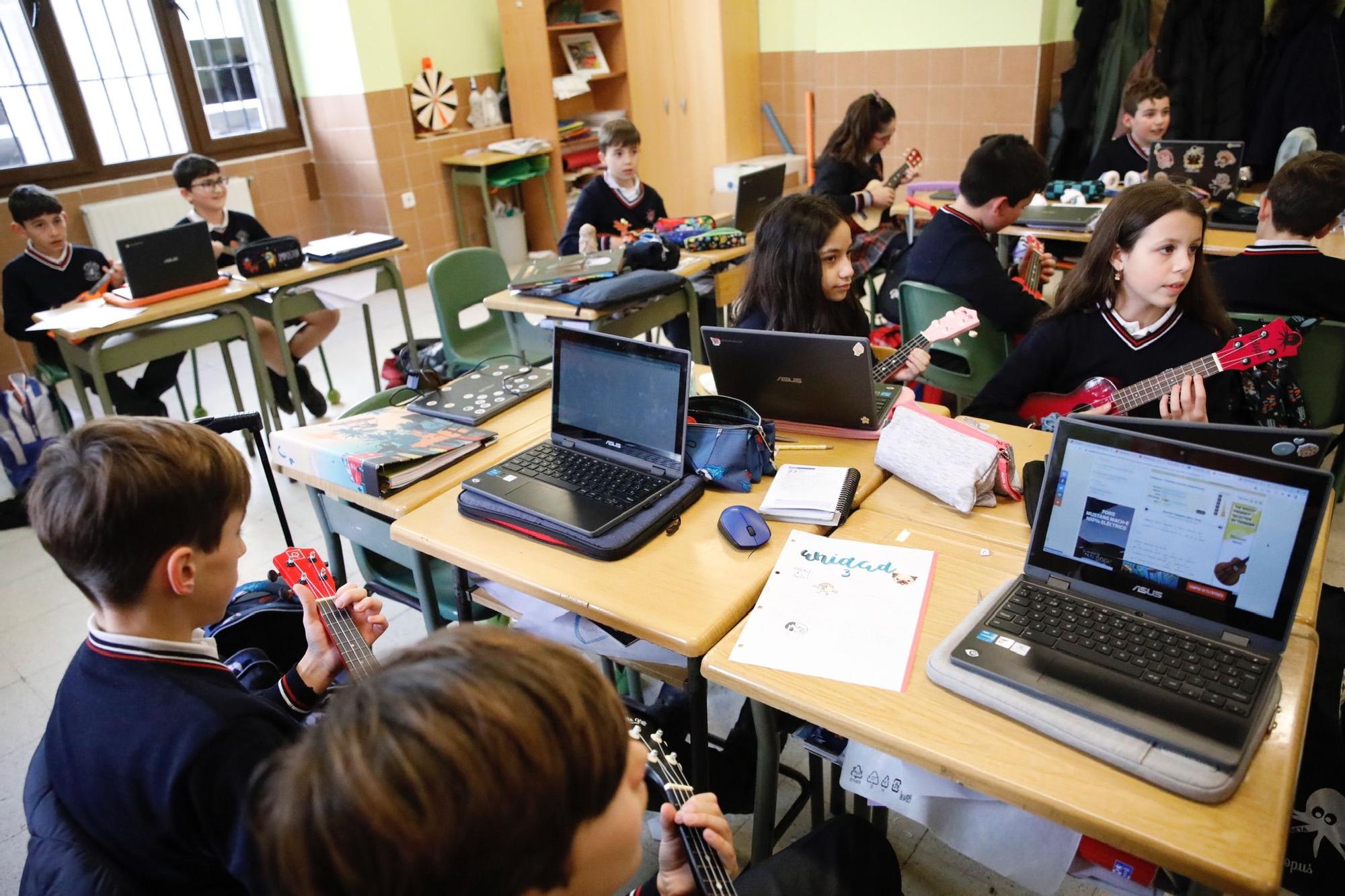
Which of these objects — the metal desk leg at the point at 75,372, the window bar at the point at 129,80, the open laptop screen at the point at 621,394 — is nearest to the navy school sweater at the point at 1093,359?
the open laptop screen at the point at 621,394

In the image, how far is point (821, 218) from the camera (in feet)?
6.83

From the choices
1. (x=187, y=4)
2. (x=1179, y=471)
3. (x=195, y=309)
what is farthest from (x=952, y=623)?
(x=187, y=4)

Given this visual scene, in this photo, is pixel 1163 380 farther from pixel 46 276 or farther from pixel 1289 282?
pixel 46 276

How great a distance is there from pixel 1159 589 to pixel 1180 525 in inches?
3.5

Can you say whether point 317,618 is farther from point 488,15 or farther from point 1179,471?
point 488,15

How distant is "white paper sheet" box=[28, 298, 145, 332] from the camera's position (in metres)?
2.95

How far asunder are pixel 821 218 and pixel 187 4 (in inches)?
183

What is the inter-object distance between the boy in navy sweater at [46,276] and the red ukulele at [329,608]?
233 centimetres

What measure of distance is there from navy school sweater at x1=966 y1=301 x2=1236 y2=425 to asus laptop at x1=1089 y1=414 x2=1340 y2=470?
749mm

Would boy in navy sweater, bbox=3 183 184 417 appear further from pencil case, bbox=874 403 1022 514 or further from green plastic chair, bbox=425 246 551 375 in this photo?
pencil case, bbox=874 403 1022 514

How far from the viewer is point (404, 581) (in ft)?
6.63

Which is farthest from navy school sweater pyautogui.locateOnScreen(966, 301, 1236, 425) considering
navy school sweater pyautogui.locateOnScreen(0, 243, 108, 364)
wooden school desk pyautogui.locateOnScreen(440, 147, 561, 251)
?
wooden school desk pyautogui.locateOnScreen(440, 147, 561, 251)

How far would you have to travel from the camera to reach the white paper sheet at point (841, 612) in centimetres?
117

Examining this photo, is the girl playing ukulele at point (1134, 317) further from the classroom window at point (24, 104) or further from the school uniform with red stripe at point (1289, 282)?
the classroom window at point (24, 104)
